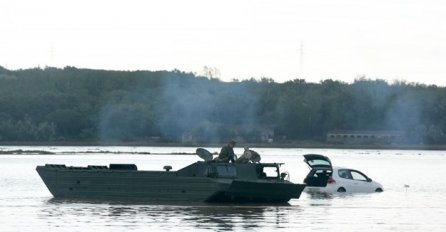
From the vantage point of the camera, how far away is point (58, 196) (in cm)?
4609

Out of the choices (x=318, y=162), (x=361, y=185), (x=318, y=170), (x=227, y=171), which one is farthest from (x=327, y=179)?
(x=227, y=171)

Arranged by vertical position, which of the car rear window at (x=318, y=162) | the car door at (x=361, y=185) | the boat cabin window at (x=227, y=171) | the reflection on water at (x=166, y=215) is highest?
the car rear window at (x=318, y=162)

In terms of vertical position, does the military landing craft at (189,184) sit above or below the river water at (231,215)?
above

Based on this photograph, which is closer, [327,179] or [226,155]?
[226,155]

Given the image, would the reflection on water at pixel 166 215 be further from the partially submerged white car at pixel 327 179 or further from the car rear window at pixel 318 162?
the partially submerged white car at pixel 327 179

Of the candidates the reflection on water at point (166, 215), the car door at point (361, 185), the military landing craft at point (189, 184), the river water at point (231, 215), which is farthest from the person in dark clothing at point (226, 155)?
the car door at point (361, 185)

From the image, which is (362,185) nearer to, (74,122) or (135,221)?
(135,221)

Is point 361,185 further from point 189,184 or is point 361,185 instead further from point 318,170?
point 189,184

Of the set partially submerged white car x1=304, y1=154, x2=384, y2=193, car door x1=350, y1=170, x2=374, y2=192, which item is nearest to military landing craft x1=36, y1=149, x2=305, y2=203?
partially submerged white car x1=304, y1=154, x2=384, y2=193

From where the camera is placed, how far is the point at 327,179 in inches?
2037

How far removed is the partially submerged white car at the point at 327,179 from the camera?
51344 millimetres

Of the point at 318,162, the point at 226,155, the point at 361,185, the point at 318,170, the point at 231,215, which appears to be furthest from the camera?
the point at 361,185

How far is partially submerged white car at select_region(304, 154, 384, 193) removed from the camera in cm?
5134

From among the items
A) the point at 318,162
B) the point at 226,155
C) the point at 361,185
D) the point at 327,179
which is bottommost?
the point at 361,185
